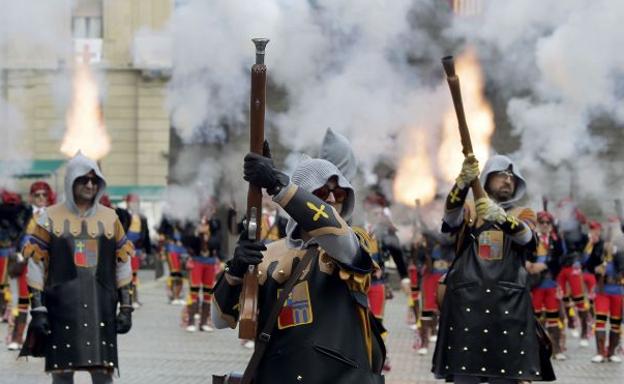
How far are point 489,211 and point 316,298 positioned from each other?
3045 mm

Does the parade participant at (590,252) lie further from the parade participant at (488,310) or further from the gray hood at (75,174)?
the gray hood at (75,174)

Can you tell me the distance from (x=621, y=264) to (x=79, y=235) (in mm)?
7279

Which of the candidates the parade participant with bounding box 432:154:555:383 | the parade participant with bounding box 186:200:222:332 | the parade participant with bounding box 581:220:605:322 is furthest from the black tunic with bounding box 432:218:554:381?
the parade participant with bounding box 186:200:222:332

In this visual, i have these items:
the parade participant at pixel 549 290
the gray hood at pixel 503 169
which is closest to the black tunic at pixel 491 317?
the gray hood at pixel 503 169

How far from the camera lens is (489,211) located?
29.2ft

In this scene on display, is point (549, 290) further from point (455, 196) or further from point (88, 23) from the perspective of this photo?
point (88, 23)

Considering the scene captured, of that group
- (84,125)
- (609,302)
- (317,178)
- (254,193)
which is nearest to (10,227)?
(84,125)

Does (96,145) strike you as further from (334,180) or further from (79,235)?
(334,180)

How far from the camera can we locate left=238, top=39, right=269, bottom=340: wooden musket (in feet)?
19.2

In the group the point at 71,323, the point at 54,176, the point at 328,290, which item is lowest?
the point at 54,176

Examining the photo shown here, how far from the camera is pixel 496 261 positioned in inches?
366

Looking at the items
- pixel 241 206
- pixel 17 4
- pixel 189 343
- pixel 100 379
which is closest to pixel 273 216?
pixel 241 206

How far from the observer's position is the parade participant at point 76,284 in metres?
9.17

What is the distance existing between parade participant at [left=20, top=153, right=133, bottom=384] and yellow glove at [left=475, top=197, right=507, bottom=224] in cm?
226
